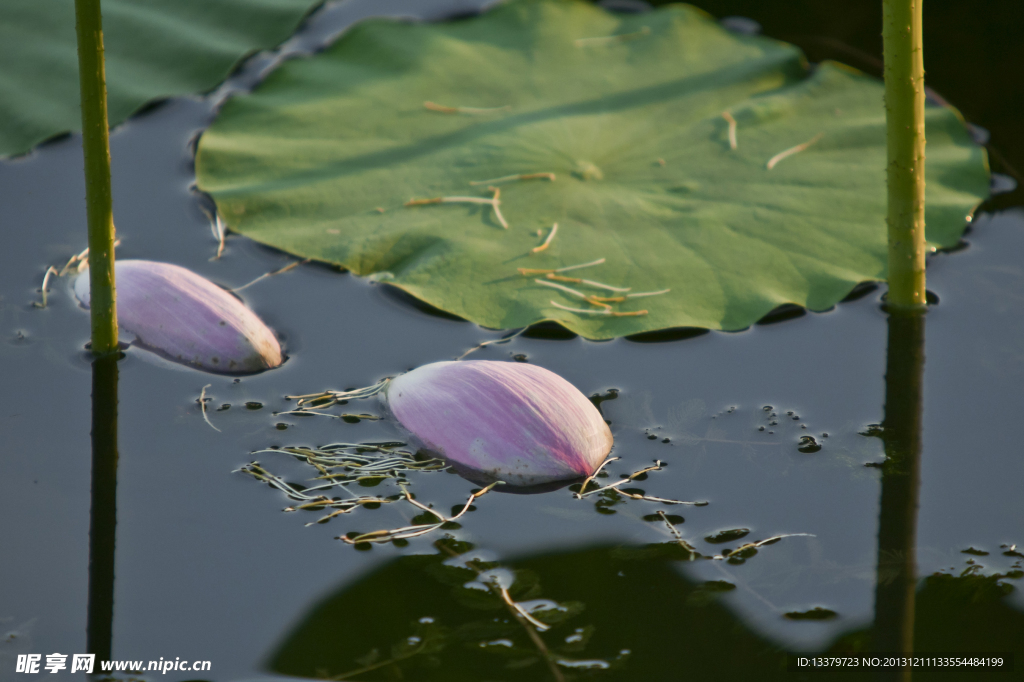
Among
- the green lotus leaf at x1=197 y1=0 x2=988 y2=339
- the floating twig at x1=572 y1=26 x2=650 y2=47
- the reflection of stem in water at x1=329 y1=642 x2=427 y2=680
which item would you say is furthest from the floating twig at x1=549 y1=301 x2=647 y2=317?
the floating twig at x1=572 y1=26 x2=650 y2=47

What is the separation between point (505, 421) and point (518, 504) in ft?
0.35

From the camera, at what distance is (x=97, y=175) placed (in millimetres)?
1165

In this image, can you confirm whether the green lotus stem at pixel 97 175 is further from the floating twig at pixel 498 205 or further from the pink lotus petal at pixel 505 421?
the floating twig at pixel 498 205

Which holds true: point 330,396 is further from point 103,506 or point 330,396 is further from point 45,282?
point 45,282

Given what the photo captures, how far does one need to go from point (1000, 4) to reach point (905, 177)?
4.46 feet

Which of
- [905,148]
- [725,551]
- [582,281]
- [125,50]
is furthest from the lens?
[125,50]

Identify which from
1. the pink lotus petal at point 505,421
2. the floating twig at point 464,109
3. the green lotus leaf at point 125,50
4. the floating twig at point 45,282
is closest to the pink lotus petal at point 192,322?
the floating twig at point 45,282

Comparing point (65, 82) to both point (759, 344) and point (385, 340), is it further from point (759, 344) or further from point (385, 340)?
point (759, 344)

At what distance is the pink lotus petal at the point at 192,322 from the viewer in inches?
51.2

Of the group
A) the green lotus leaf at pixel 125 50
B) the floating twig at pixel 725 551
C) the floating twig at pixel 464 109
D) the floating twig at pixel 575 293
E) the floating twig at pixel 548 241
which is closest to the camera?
the floating twig at pixel 725 551

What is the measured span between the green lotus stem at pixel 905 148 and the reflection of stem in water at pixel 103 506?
3.90 ft

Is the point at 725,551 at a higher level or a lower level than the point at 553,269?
lower

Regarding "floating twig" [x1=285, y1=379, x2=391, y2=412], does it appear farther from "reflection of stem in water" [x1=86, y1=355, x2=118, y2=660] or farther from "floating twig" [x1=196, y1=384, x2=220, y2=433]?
"reflection of stem in water" [x1=86, y1=355, x2=118, y2=660]

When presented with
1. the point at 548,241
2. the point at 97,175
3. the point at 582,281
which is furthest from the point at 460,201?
the point at 97,175
